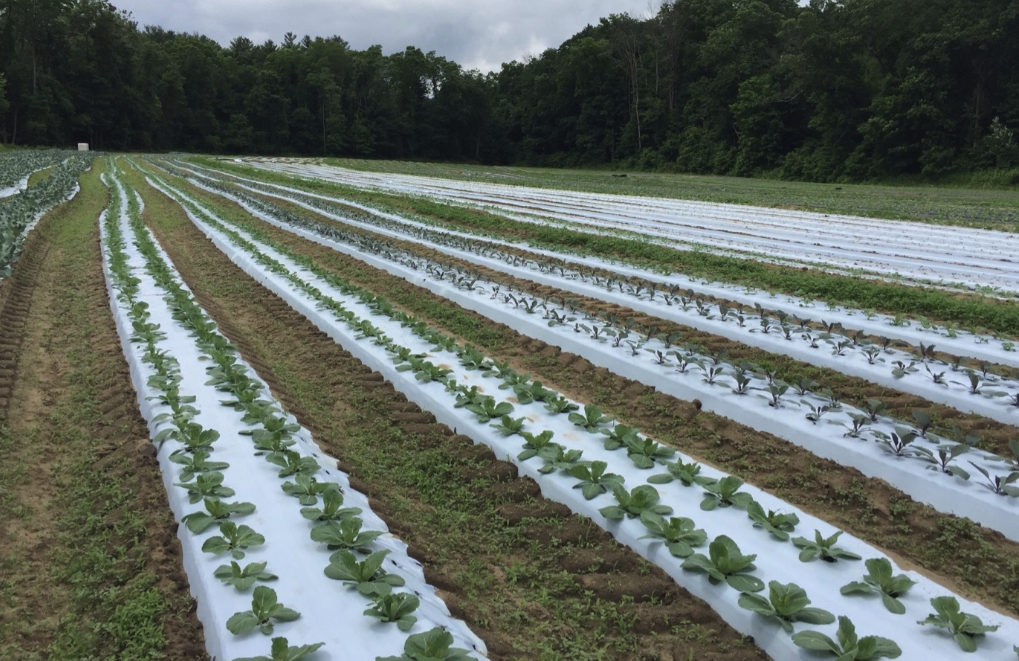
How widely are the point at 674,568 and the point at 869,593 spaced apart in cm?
73

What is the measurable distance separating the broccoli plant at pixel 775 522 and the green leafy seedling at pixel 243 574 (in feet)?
6.82

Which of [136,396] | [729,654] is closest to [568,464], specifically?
[729,654]

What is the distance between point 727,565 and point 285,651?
166 centimetres

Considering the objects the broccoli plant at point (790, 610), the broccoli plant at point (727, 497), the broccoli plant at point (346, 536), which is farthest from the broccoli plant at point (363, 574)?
the broccoli plant at point (727, 497)

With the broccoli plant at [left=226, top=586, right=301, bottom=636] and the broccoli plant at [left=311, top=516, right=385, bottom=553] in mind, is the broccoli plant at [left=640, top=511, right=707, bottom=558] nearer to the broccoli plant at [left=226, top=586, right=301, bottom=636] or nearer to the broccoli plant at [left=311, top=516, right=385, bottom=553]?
the broccoli plant at [left=311, top=516, right=385, bottom=553]

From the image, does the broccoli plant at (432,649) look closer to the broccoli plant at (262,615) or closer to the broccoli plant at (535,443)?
the broccoli plant at (262,615)

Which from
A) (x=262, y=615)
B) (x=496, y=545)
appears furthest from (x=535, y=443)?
(x=262, y=615)

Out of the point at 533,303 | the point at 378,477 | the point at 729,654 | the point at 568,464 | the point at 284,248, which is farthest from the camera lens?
the point at 284,248

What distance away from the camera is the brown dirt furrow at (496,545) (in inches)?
102

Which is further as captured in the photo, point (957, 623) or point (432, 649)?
point (957, 623)

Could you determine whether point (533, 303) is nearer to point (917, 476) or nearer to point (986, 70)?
point (917, 476)

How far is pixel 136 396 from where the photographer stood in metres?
4.85

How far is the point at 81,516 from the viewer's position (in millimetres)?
3432

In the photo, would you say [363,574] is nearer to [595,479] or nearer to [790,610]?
[595,479]
